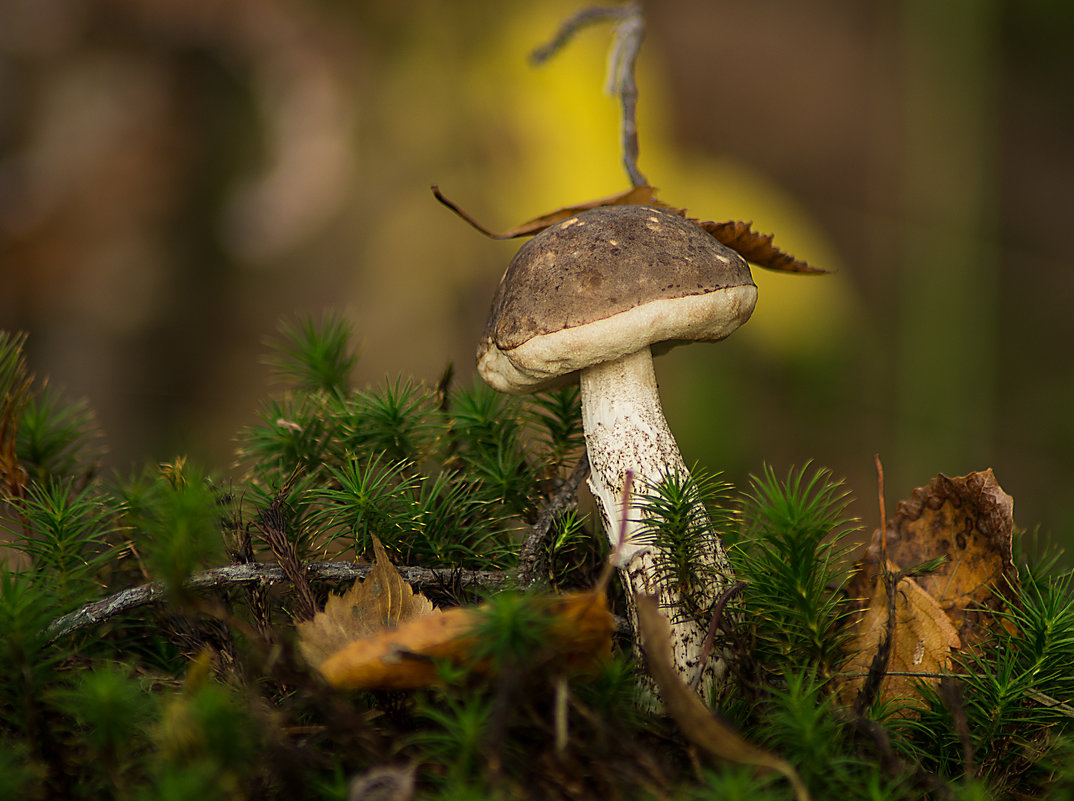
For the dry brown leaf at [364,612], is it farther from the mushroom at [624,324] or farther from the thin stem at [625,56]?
the thin stem at [625,56]

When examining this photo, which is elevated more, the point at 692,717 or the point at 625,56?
the point at 625,56

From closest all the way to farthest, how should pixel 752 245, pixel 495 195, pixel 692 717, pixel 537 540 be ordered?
pixel 692 717, pixel 537 540, pixel 752 245, pixel 495 195

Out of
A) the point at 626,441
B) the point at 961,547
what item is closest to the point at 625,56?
the point at 626,441

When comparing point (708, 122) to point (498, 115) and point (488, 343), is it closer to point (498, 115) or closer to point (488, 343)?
point (498, 115)

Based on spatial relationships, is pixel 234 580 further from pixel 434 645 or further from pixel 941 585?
pixel 941 585

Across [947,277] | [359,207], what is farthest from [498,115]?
[947,277]

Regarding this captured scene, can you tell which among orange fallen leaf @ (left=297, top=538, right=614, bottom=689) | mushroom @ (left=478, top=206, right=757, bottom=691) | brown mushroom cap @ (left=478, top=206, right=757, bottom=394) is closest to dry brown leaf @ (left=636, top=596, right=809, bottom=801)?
orange fallen leaf @ (left=297, top=538, right=614, bottom=689)

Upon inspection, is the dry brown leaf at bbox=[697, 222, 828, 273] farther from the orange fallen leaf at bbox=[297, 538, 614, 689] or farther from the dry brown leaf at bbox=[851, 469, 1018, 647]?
the orange fallen leaf at bbox=[297, 538, 614, 689]

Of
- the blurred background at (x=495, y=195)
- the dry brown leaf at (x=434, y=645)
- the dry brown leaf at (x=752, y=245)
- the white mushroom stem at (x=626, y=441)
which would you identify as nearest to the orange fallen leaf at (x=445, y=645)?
the dry brown leaf at (x=434, y=645)
